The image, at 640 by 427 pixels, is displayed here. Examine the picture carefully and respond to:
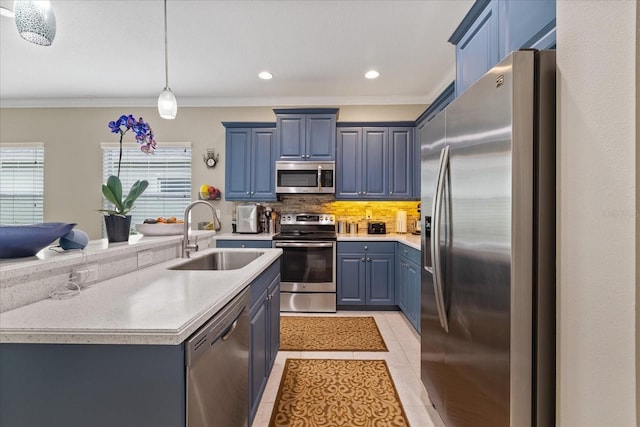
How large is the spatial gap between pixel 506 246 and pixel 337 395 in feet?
5.08

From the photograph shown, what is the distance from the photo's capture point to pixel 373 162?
4.00 meters

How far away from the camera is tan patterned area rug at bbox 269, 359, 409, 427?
5.82 ft

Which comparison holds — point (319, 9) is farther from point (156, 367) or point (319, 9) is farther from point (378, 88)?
point (156, 367)

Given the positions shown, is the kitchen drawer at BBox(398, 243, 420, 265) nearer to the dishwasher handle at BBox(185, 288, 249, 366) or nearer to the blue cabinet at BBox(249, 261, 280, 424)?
the blue cabinet at BBox(249, 261, 280, 424)

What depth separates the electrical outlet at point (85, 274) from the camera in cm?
124

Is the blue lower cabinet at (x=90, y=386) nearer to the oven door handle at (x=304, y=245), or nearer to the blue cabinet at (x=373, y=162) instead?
the oven door handle at (x=304, y=245)

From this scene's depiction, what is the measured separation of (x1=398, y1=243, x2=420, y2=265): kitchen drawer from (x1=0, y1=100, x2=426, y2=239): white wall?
2.44 meters

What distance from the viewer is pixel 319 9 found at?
2410 mm

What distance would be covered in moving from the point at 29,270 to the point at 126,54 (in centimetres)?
298

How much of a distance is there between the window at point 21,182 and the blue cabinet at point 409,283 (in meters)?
5.14

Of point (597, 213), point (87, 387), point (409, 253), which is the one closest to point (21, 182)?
point (87, 387)

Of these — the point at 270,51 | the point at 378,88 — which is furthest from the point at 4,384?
the point at 378,88

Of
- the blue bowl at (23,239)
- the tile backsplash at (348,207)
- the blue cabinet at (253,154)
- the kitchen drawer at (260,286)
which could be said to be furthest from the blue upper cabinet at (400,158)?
the blue bowl at (23,239)

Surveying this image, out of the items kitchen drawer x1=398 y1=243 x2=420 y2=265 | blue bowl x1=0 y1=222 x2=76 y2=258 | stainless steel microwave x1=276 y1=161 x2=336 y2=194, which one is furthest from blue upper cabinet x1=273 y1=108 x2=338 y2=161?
blue bowl x1=0 y1=222 x2=76 y2=258
